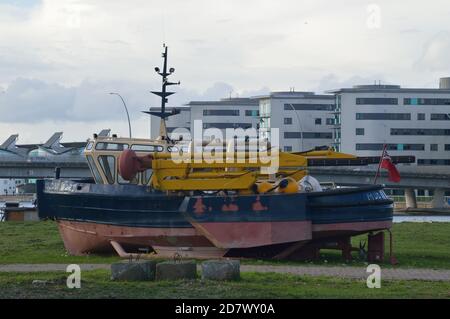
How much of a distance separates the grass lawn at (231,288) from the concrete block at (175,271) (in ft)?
1.43

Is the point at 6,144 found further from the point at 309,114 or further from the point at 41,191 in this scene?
the point at 41,191

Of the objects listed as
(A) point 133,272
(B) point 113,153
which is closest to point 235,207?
(B) point 113,153

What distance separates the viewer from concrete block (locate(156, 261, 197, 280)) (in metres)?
19.8

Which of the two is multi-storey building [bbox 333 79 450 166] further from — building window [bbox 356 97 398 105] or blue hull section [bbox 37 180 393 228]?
blue hull section [bbox 37 180 393 228]

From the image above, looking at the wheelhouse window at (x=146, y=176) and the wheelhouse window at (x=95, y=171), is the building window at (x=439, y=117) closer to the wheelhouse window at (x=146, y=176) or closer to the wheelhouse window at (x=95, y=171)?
the wheelhouse window at (x=95, y=171)

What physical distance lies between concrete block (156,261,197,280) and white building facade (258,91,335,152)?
95.0 m

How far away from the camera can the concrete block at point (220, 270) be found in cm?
1970

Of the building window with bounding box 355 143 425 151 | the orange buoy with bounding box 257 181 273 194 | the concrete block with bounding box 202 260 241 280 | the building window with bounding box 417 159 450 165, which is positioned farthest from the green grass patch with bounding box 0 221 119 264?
the building window with bounding box 417 159 450 165

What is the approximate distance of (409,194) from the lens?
95.7 metres

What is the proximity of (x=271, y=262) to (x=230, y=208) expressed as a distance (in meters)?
1.70

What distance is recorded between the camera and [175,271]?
19781mm

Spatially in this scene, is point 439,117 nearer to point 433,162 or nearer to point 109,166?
point 433,162

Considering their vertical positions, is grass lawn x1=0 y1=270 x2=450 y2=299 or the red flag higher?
the red flag
